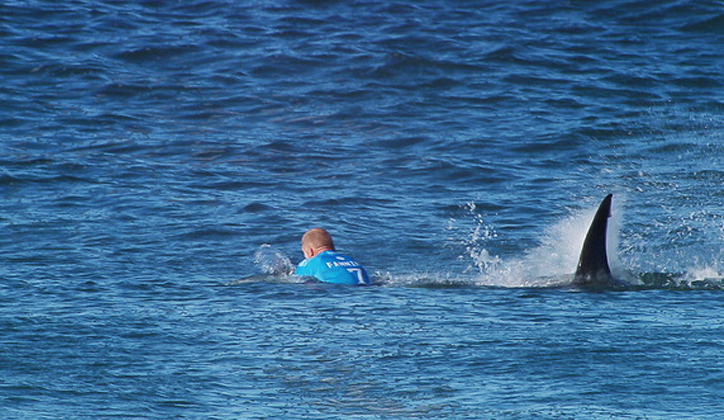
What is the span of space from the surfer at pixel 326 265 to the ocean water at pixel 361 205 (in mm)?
350

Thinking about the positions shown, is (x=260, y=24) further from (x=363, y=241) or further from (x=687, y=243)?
(x=687, y=243)

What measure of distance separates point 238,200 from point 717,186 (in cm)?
717

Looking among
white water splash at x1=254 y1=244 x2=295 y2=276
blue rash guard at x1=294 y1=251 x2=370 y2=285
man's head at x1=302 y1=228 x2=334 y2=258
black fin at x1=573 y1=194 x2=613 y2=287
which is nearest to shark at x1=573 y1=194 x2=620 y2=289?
black fin at x1=573 y1=194 x2=613 y2=287

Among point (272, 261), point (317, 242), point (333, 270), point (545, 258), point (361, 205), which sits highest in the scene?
point (361, 205)

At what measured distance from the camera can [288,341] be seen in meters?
8.17

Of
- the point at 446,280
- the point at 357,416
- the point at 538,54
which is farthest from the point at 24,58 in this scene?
the point at 357,416

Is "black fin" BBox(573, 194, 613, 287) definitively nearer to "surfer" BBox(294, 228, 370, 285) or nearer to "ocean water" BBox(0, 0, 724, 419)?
"ocean water" BBox(0, 0, 724, 419)

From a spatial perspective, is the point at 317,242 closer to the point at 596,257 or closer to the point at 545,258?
the point at 545,258

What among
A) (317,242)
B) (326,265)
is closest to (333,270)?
(326,265)

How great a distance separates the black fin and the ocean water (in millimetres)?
237

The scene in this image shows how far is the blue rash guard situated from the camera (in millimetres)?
10383

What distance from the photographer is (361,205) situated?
14648 mm

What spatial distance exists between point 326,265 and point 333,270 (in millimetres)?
114

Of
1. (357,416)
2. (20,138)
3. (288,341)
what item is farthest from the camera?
(20,138)
